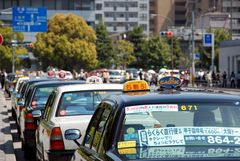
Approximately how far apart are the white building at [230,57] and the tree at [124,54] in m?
44.1

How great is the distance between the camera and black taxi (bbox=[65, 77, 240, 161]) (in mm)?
5031

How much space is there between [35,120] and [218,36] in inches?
3186

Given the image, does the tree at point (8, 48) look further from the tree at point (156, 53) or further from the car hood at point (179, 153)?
the car hood at point (179, 153)

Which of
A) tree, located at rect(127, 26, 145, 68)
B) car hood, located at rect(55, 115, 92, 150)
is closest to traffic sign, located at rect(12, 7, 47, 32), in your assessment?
car hood, located at rect(55, 115, 92, 150)

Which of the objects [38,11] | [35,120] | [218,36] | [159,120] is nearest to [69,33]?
[218,36]

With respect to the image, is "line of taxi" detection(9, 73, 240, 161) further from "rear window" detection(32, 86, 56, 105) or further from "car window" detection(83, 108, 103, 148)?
"rear window" detection(32, 86, 56, 105)

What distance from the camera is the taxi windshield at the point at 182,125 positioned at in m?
5.21

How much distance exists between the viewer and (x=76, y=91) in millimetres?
10016

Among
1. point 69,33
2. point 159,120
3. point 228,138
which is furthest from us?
→ point 69,33

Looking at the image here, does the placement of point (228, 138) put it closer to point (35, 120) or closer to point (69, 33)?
point (35, 120)

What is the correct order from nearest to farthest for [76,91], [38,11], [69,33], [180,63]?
[76,91], [38,11], [69,33], [180,63]

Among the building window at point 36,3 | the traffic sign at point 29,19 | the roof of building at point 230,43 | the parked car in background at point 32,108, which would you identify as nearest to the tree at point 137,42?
the building window at point 36,3

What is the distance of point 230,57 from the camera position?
5562 cm

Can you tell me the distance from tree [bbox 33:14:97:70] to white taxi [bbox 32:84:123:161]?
220 feet
